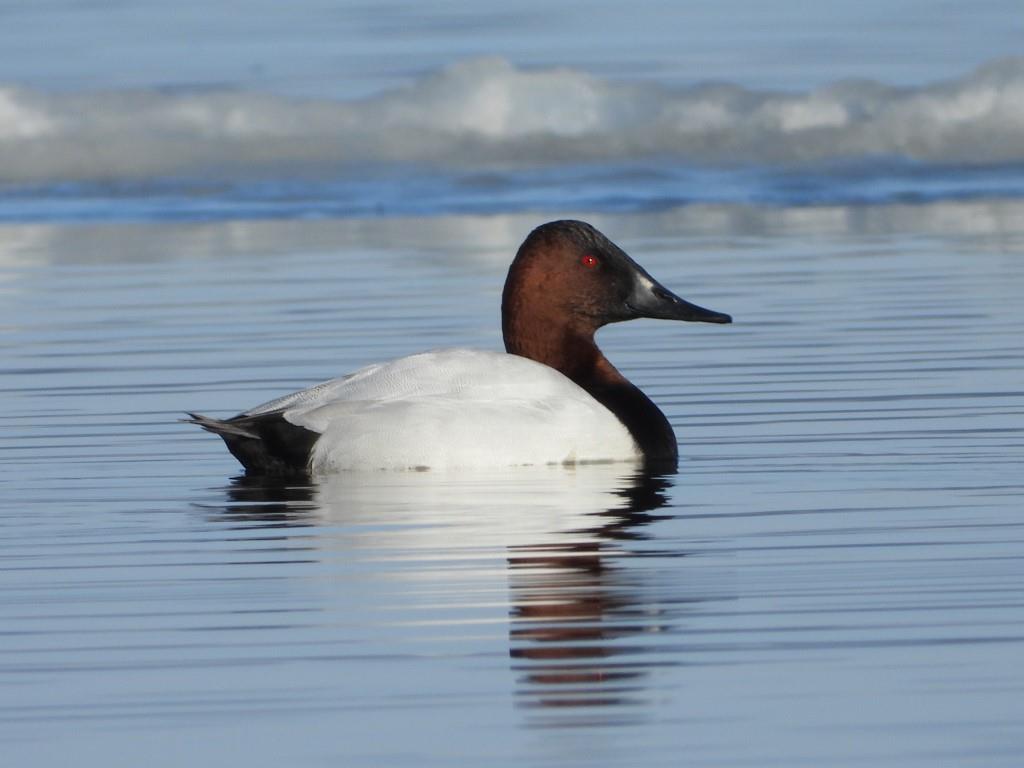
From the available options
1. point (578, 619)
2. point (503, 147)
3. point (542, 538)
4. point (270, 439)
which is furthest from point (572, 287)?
point (503, 147)

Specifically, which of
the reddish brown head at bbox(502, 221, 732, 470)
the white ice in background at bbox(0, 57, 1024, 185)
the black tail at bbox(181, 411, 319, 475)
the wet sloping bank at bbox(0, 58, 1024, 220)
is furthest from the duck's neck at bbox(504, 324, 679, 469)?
the white ice in background at bbox(0, 57, 1024, 185)

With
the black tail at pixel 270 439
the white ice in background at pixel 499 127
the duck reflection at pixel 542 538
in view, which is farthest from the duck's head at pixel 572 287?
the white ice in background at pixel 499 127

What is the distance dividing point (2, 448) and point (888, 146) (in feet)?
46.4

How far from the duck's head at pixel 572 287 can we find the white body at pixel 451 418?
30.0 inches

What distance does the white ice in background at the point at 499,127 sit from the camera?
21.0 meters

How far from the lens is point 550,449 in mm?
7273

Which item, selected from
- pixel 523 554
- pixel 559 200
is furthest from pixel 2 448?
pixel 559 200

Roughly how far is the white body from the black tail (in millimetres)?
28

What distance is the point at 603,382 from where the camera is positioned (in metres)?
7.93

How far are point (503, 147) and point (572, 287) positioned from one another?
1399cm

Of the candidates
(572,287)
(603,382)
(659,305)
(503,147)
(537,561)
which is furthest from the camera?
(503,147)

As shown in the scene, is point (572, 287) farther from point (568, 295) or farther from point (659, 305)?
point (659, 305)

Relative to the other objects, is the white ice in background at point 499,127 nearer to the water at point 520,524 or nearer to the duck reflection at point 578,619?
the water at point 520,524

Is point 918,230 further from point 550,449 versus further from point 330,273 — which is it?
point 550,449
